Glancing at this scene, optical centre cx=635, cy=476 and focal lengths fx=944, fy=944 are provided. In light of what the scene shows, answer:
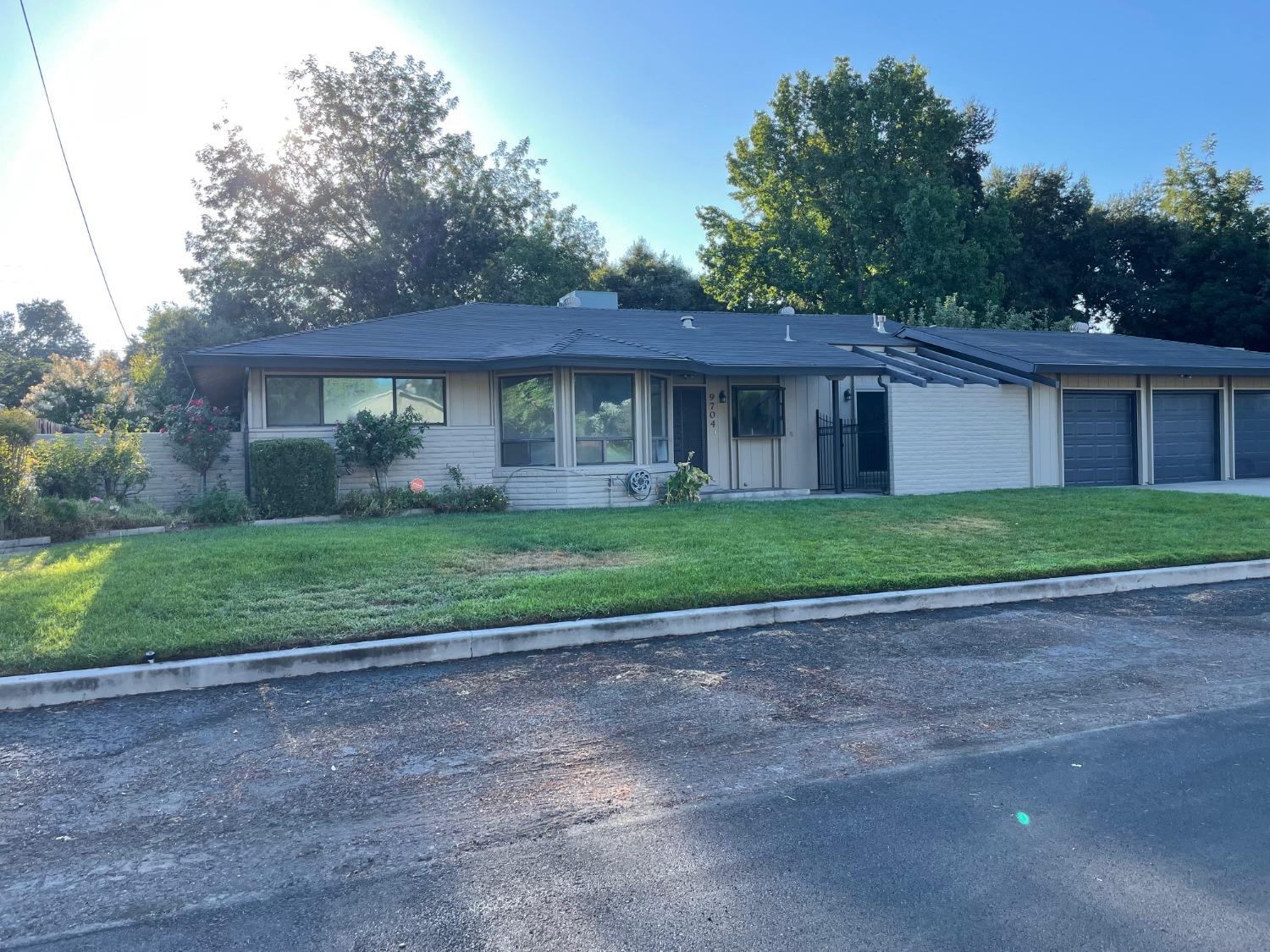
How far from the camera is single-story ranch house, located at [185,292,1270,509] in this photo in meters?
15.2

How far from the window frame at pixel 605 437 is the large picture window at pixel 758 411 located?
111 inches

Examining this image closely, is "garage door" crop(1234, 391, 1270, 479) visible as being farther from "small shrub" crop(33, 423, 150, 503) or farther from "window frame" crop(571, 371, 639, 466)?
"small shrub" crop(33, 423, 150, 503)

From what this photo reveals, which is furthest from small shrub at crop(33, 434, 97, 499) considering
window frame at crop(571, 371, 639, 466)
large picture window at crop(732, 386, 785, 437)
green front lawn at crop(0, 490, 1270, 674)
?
large picture window at crop(732, 386, 785, 437)

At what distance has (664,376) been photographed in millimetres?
16531

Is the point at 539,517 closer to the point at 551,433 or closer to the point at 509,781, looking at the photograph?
the point at 551,433

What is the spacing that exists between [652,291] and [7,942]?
124 feet

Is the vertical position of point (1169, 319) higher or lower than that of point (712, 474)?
higher

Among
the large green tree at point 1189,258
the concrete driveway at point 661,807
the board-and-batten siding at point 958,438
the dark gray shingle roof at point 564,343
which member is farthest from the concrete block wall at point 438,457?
the large green tree at point 1189,258

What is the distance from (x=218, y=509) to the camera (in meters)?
12.9

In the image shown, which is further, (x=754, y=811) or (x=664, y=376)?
(x=664, y=376)

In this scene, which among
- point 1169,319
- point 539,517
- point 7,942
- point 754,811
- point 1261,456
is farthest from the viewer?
point 1169,319

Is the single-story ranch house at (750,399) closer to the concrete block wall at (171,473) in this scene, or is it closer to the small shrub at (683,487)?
the small shrub at (683,487)

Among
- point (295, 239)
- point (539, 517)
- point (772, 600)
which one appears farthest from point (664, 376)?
point (295, 239)

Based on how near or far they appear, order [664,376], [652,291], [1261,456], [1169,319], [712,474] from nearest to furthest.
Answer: [664,376]
[712,474]
[1261,456]
[1169,319]
[652,291]
